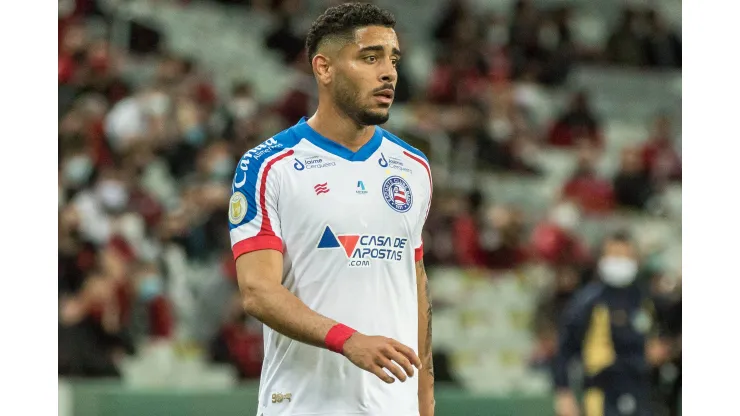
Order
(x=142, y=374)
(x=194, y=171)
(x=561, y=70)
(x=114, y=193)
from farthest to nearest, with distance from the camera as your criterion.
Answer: (x=561, y=70), (x=194, y=171), (x=114, y=193), (x=142, y=374)

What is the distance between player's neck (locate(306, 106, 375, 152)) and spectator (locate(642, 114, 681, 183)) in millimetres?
12481

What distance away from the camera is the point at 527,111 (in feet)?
55.7

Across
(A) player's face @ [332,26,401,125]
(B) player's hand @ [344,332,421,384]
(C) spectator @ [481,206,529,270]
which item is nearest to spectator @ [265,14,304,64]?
(C) spectator @ [481,206,529,270]

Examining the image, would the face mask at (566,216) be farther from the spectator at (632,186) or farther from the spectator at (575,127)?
the spectator at (575,127)

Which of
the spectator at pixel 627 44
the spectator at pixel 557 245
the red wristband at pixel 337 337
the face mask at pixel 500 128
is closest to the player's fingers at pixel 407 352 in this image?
the red wristband at pixel 337 337

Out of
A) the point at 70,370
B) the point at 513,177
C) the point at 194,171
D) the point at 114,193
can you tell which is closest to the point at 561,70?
the point at 513,177

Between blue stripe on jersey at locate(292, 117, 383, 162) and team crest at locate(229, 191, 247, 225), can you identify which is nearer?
team crest at locate(229, 191, 247, 225)

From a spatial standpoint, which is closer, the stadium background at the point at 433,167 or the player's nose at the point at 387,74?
the player's nose at the point at 387,74

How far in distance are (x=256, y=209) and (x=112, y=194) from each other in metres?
8.26

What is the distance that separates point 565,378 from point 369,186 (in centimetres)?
609

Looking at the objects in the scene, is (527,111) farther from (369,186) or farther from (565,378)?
(369,186)

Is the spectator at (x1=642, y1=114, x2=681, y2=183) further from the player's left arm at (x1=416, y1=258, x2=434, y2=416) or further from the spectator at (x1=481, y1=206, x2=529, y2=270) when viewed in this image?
the player's left arm at (x1=416, y1=258, x2=434, y2=416)

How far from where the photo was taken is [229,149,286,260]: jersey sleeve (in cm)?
447

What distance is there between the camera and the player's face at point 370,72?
4.57 meters
